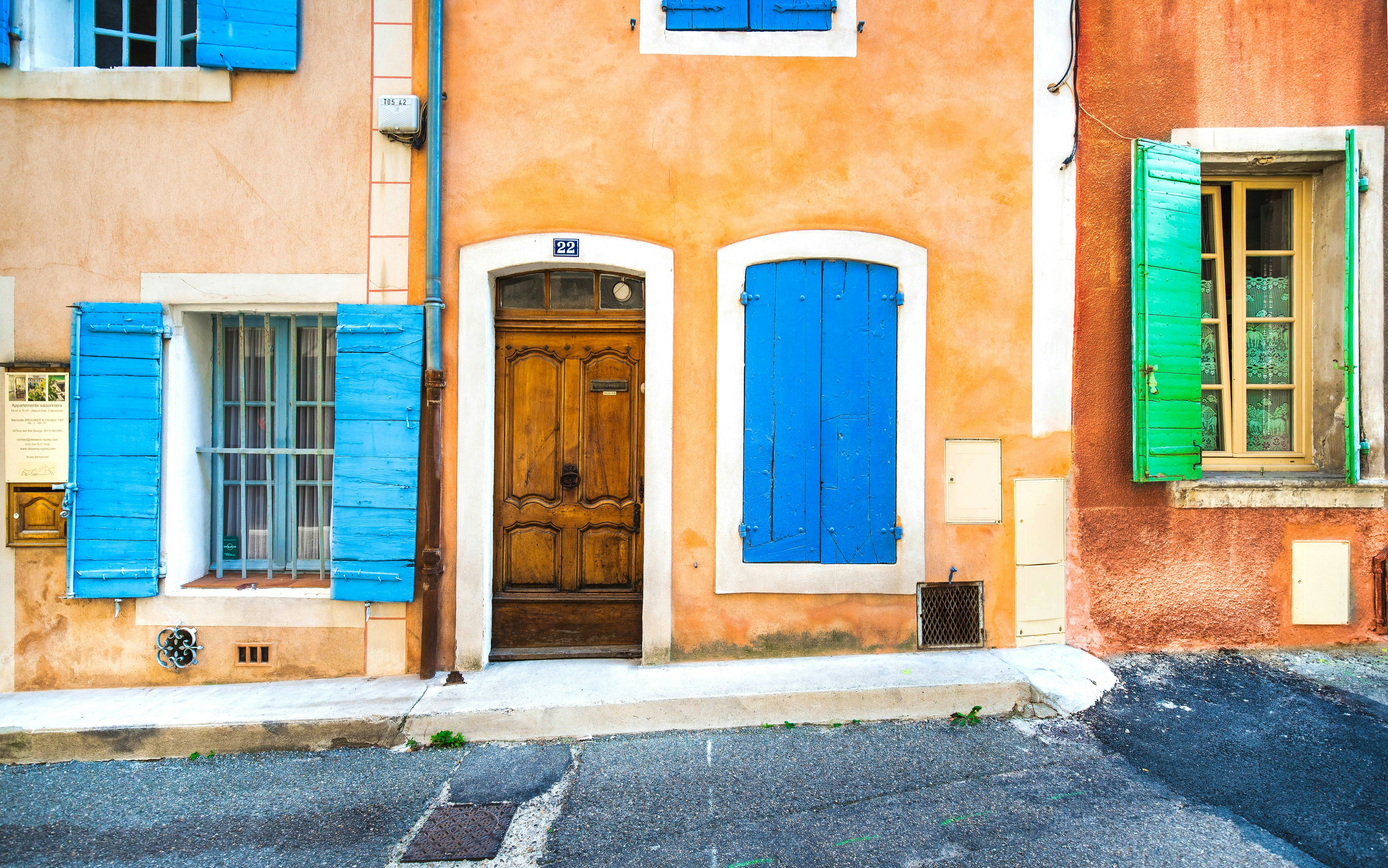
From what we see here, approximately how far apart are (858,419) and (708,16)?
2583mm

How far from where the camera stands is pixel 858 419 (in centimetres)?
427

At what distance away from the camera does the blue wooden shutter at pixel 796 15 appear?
425 centimetres

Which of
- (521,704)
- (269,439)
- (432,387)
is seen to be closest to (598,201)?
(432,387)

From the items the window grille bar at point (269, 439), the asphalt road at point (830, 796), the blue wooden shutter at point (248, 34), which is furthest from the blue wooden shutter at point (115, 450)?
the blue wooden shutter at point (248, 34)

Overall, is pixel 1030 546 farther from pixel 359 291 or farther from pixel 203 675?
pixel 203 675

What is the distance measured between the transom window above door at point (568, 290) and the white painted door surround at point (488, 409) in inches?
7.7

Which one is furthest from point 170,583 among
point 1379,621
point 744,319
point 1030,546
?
point 1379,621

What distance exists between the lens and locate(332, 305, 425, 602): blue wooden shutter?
4160mm

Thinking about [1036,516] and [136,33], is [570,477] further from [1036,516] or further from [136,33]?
[136,33]

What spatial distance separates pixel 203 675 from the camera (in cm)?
420

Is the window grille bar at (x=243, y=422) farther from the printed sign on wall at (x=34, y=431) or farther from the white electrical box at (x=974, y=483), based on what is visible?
the white electrical box at (x=974, y=483)

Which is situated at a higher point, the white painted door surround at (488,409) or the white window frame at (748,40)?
the white window frame at (748,40)

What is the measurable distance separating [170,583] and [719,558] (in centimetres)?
327

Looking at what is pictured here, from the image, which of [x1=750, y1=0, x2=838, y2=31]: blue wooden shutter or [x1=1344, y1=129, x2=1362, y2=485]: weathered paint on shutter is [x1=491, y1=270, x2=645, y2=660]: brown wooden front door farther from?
[x1=1344, y1=129, x2=1362, y2=485]: weathered paint on shutter
